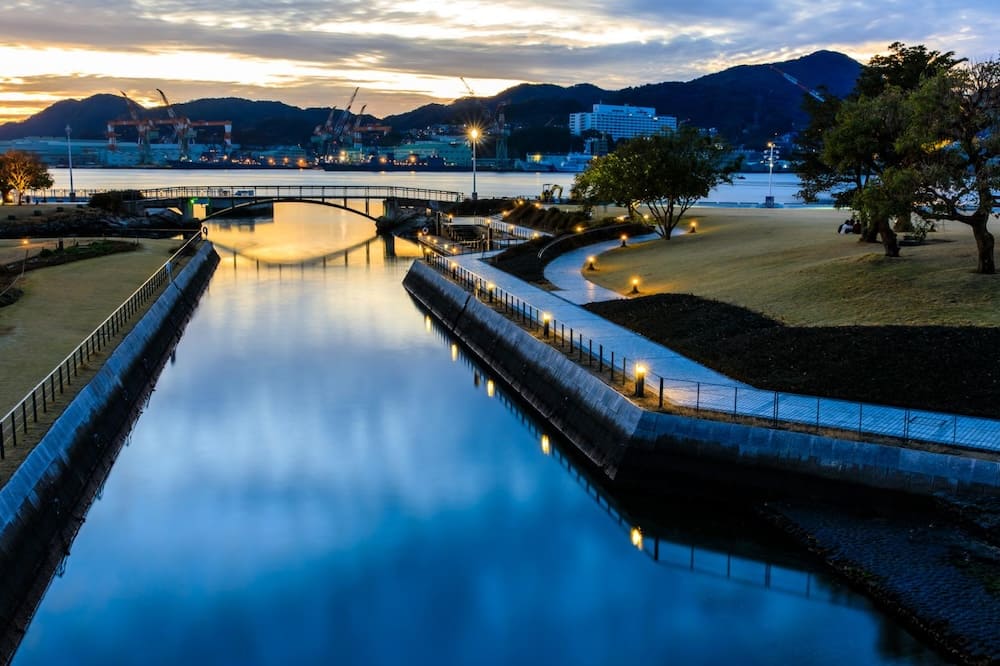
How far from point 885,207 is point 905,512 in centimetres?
1465

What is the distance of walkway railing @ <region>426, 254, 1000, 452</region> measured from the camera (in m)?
23.1

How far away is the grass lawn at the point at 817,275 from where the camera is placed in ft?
105

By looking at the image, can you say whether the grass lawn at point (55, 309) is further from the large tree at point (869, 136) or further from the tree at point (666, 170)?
the tree at point (666, 170)

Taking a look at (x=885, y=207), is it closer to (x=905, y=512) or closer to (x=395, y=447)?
(x=905, y=512)

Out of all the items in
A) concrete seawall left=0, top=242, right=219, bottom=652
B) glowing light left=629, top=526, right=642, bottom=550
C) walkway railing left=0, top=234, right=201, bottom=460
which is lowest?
glowing light left=629, top=526, right=642, bottom=550

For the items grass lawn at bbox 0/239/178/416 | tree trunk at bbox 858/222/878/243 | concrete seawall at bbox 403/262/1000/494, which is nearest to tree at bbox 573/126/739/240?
tree trunk at bbox 858/222/878/243

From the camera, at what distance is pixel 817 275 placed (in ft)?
→ 130

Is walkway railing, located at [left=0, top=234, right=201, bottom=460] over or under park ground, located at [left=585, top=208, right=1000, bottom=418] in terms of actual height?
under

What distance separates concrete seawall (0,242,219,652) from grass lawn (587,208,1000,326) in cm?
2380

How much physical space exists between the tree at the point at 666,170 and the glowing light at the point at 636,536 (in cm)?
4239

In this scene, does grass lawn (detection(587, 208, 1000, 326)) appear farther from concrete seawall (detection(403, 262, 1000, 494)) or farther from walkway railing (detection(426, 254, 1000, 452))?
concrete seawall (detection(403, 262, 1000, 494))

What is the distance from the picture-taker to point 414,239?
348 ft

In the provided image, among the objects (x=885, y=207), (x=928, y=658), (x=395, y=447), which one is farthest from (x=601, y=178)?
(x=928, y=658)

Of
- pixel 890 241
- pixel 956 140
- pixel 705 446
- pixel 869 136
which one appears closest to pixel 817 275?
pixel 890 241
